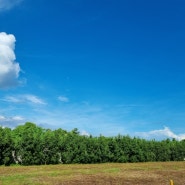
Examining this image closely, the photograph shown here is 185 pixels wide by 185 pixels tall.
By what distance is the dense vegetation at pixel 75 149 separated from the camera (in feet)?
155

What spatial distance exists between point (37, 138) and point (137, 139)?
1785cm

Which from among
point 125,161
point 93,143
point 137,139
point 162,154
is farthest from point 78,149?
point 162,154

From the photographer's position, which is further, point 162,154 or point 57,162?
point 162,154

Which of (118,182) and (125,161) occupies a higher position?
(125,161)

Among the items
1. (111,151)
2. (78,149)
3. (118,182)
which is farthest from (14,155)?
(118,182)

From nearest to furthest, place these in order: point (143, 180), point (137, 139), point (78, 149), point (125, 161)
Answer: point (143, 180)
point (78, 149)
point (125, 161)
point (137, 139)

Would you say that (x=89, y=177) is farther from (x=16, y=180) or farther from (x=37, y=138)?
(x=37, y=138)

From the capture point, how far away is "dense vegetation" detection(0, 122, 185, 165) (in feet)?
155

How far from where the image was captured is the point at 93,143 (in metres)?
53.6

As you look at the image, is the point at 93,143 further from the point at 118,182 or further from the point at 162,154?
the point at 118,182

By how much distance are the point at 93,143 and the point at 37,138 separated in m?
8.66

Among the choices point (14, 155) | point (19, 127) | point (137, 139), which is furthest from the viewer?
point (19, 127)

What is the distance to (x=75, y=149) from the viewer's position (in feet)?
167

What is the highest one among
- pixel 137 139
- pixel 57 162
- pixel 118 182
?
pixel 137 139
